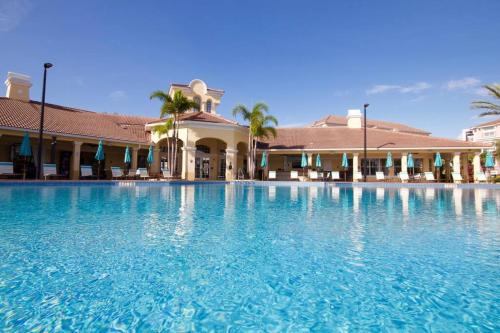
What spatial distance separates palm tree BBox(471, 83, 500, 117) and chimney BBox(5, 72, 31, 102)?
38519 millimetres

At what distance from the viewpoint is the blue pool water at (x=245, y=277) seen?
2.54 metres

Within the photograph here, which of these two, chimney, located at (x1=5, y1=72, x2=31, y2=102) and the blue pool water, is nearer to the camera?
the blue pool water

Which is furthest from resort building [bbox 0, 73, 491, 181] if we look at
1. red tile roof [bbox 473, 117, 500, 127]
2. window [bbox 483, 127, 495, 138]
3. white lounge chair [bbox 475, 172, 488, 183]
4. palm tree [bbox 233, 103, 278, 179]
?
window [bbox 483, 127, 495, 138]

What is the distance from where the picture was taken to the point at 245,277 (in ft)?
11.6

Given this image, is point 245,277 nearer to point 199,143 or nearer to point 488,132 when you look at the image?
point 199,143

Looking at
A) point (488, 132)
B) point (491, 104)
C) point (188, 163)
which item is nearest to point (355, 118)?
point (491, 104)

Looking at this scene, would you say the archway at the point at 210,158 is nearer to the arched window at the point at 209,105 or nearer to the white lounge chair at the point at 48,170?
the arched window at the point at 209,105

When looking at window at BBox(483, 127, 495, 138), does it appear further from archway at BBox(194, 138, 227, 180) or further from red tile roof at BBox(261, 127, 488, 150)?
archway at BBox(194, 138, 227, 180)

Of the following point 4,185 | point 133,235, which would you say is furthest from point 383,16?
point 4,185

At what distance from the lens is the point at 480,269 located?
12.7 feet

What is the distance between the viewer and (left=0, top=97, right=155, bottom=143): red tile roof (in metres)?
20.6

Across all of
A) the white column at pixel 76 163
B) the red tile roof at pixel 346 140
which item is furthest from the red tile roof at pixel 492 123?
the white column at pixel 76 163

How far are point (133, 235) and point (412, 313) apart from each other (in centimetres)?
472

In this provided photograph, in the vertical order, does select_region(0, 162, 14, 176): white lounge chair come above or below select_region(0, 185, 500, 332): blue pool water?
above
